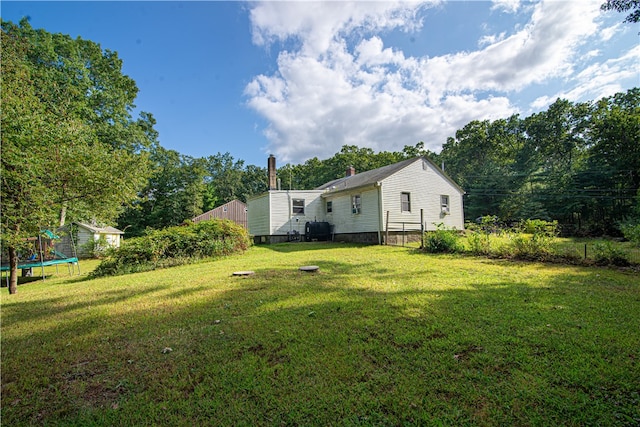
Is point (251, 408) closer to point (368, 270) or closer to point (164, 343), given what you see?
point (164, 343)

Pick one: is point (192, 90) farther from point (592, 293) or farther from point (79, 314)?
point (592, 293)

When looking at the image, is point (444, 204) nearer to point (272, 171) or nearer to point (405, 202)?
point (405, 202)

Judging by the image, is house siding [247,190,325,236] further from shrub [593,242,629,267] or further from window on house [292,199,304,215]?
shrub [593,242,629,267]

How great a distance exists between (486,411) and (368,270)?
5464 millimetres

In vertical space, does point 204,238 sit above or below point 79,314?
above

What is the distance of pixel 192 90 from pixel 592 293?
54.0ft

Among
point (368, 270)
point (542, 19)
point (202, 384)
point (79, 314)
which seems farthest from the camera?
point (542, 19)

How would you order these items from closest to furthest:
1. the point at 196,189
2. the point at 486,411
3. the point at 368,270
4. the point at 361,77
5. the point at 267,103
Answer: the point at 486,411
the point at 368,270
the point at 361,77
the point at 267,103
the point at 196,189

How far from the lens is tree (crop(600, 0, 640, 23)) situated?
5039 millimetres

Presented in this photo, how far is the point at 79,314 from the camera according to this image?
180 inches

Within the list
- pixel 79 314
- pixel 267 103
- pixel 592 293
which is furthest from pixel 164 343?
pixel 267 103

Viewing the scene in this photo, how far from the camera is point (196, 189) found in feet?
121

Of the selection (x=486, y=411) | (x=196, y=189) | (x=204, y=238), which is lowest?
(x=486, y=411)

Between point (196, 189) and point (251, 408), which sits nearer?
point (251, 408)
